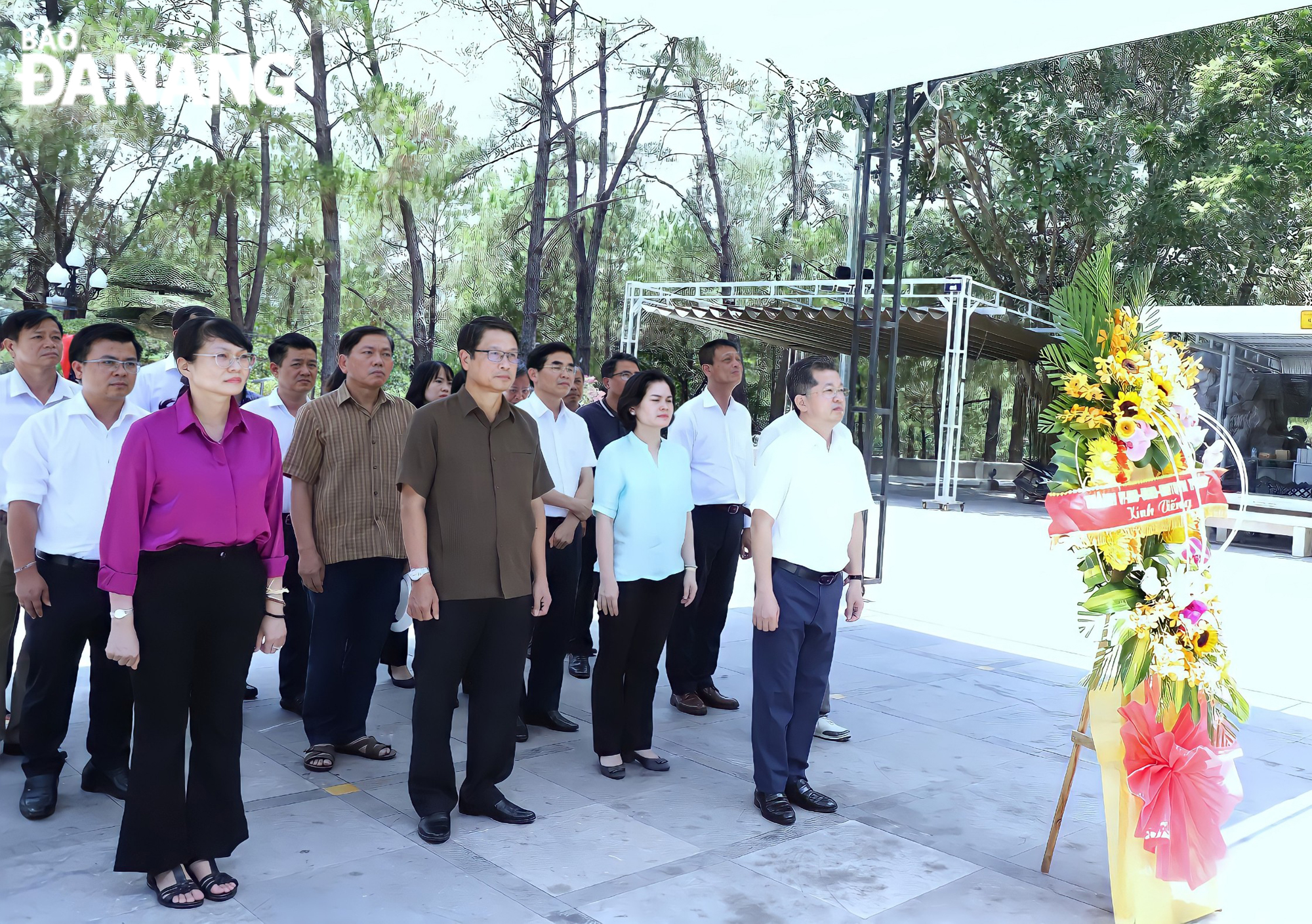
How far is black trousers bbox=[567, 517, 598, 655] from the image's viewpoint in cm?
562

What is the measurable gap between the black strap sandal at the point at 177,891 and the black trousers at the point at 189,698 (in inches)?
1.7

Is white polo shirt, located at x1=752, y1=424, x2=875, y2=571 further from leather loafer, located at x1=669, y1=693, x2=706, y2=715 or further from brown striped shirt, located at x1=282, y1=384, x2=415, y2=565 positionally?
leather loafer, located at x1=669, y1=693, x2=706, y2=715

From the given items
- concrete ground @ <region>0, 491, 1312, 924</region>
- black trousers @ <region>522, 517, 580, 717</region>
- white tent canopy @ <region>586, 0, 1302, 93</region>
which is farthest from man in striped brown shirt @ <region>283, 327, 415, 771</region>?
white tent canopy @ <region>586, 0, 1302, 93</region>

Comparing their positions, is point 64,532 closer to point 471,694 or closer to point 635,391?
point 471,694

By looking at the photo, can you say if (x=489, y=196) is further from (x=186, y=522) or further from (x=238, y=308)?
(x=186, y=522)

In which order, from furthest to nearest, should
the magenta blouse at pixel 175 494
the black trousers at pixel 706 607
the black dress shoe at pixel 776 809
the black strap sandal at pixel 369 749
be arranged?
the black trousers at pixel 706 607 → the black strap sandal at pixel 369 749 → the black dress shoe at pixel 776 809 → the magenta blouse at pixel 175 494

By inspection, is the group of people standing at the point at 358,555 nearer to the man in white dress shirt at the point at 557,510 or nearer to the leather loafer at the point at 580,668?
the man in white dress shirt at the point at 557,510

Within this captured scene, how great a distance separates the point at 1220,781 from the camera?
3.05 m

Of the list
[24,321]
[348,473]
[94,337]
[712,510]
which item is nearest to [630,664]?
[712,510]

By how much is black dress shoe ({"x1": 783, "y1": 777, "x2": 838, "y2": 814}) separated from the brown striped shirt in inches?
68.4

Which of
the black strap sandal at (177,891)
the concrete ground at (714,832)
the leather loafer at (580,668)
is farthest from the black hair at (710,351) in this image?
the black strap sandal at (177,891)

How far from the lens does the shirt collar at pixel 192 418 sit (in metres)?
2.90

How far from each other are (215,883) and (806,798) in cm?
197

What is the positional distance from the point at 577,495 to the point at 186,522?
213 cm
